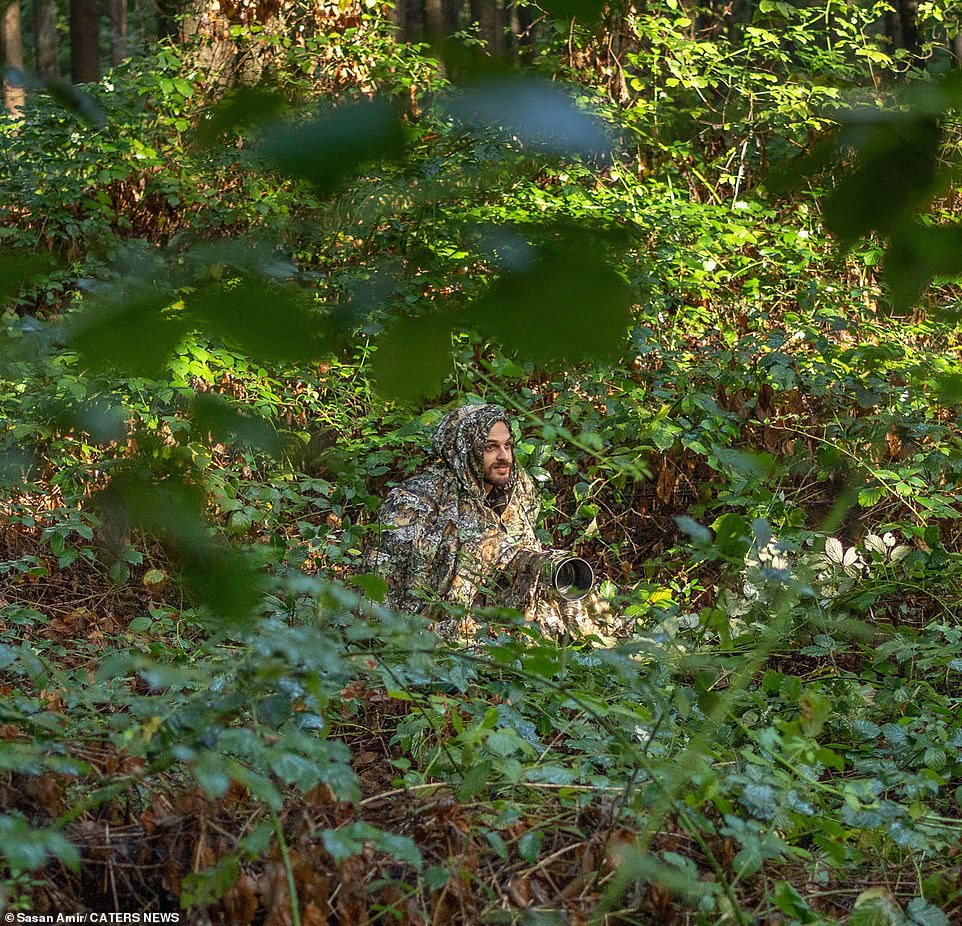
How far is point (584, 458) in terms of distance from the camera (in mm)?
6965

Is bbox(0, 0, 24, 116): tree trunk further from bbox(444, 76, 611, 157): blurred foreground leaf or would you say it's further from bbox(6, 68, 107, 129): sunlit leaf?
bbox(444, 76, 611, 157): blurred foreground leaf

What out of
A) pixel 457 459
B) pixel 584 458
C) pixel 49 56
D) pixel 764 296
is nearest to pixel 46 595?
pixel 457 459

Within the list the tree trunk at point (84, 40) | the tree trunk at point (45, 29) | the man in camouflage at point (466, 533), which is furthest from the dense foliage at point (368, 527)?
the tree trunk at point (45, 29)

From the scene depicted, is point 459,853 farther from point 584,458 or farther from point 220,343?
point 584,458

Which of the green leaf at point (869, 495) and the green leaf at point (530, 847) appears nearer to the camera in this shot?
the green leaf at point (530, 847)

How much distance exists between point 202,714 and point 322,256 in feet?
3.09

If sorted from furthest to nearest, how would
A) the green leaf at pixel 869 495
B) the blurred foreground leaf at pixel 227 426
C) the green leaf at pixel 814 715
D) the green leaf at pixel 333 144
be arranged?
the green leaf at pixel 869 495
the green leaf at pixel 814 715
the blurred foreground leaf at pixel 227 426
the green leaf at pixel 333 144

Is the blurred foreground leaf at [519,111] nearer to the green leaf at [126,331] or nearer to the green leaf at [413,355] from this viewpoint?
the green leaf at [413,355]

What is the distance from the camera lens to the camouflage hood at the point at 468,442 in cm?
471

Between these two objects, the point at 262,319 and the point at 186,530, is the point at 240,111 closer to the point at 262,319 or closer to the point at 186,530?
the point at 262,319

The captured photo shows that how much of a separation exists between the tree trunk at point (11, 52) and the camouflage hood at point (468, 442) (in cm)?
217

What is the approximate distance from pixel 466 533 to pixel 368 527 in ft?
2.63

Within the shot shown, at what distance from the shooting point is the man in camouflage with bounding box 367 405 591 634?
15.3ft

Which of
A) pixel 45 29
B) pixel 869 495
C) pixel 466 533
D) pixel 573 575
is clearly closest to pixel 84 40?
pixel 466 533
